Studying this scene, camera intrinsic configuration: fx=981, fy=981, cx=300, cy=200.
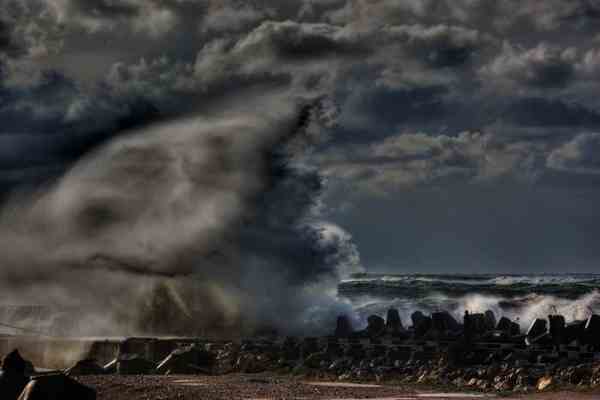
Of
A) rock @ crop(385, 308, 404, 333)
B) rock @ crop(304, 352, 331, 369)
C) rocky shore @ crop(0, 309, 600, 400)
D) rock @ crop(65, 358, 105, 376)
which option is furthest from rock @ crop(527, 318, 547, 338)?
rock @ crop(65, 358, 105, 376)

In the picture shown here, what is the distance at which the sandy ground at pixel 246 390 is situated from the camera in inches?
1029

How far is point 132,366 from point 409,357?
33.0 feet

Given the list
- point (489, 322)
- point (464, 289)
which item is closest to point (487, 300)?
point (464, 289)

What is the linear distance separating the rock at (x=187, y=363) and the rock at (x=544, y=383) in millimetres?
13204

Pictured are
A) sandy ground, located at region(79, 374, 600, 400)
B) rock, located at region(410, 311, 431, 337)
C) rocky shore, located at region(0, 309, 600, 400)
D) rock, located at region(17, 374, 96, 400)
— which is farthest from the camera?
rock, located at region(410, 311, 431, 337)

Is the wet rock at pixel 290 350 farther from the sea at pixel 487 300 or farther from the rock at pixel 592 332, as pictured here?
the sea at pixel 487 300

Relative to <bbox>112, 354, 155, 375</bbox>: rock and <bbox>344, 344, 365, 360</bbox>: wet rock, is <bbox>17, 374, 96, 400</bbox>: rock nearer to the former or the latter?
<bbox>112, 354, 155, 375</bbox>: rock

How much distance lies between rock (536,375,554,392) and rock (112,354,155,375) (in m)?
14.9

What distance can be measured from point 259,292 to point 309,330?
489 centimetres

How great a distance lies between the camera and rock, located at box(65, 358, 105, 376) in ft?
113

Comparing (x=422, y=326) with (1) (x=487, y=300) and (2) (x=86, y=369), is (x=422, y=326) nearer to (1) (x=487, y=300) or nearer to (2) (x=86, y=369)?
(2) (x=86, y=369)

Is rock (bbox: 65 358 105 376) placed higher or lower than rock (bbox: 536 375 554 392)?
→ higher

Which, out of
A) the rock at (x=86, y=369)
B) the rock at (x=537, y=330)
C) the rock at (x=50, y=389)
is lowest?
the rock at (x=50, y=389)

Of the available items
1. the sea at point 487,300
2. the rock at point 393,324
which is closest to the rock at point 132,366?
the rock at point 393,324
